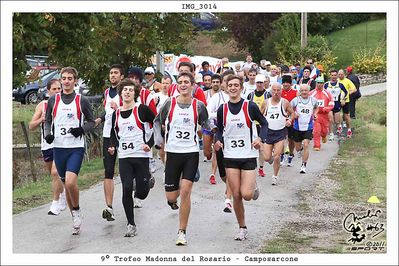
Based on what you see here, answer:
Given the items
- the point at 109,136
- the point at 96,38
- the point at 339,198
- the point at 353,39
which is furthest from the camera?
the point at 353,39

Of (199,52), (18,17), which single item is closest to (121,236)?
(18,17)

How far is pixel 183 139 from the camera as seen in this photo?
7863 millimetres

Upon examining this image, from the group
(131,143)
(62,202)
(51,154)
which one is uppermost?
(131,143)

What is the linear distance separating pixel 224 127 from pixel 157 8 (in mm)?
1452

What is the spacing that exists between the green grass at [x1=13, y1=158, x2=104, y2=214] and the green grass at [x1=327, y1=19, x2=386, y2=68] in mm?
16302

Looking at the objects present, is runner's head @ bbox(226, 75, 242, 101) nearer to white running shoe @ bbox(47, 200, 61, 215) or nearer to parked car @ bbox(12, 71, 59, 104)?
white running shoe @ bbox(47, 200, 61, 215)

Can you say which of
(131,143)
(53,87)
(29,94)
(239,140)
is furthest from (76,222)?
(29,94)

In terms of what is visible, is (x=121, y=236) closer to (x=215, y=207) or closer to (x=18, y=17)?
(x=215, y=207)

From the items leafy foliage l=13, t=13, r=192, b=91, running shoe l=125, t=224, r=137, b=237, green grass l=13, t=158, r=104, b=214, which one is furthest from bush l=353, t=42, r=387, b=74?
running shoe l=125, t=224, r=137, b=237

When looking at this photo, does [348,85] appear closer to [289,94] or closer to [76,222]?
[289,94]

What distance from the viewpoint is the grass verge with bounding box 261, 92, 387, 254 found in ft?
26.2

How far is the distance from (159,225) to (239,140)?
5.08 ft

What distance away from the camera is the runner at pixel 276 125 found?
1141 cm

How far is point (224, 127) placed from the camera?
7.99 metres
